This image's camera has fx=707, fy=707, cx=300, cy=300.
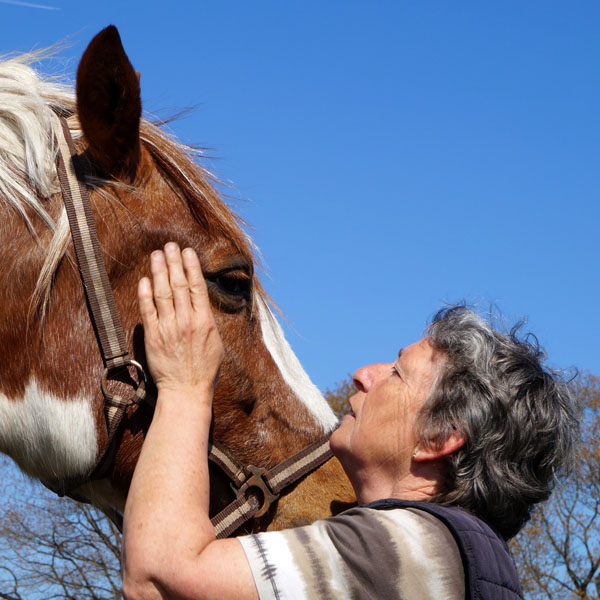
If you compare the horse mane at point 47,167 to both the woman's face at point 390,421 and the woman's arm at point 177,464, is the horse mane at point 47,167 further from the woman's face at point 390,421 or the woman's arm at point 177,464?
the woman's face at point 390,421

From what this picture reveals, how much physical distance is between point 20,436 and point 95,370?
0.33 meters

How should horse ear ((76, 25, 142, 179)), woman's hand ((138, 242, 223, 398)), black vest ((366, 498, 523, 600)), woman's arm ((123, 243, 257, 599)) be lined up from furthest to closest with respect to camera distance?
horse ear ((76, 25, 142, 179))
woman's hand ((138, 242, 223, 398))
black vest ((366, 498, 523, 600))
woman's arm ((123, 243, 257, 599))

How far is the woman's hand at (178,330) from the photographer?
1995 millimetres

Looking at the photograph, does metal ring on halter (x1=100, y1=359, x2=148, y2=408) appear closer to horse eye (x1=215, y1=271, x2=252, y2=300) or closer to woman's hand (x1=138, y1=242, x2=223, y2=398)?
woman's hand (x1=138, y1=242, x2=223, y2=398)

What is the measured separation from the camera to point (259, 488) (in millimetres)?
2395

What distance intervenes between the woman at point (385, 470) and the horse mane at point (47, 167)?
1.02 ft

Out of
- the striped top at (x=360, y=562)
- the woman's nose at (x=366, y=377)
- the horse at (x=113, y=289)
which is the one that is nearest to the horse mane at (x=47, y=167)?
the horse at (x=113, y=289)

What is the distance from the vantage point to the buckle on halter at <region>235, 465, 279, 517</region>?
2.38 m

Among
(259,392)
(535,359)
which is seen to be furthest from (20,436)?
(535,359)

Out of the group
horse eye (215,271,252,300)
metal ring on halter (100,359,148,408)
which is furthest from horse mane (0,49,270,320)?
metal ring on halter (100,359,148,408)

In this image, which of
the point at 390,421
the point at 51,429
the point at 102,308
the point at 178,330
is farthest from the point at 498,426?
the point at 51,429

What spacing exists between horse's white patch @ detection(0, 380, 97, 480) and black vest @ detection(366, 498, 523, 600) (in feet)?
3.04

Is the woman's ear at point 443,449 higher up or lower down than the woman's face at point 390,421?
lower down

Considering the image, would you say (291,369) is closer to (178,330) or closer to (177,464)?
(178,330)
